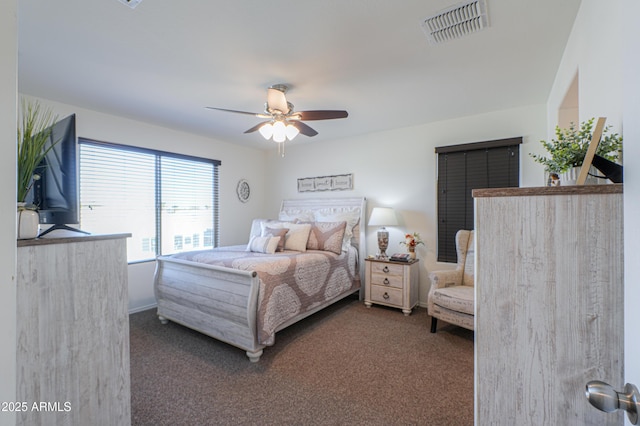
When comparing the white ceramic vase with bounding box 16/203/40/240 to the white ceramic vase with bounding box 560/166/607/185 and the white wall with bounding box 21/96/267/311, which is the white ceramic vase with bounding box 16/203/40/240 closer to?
the white ceramic vase with bounding box 560/166/607/185

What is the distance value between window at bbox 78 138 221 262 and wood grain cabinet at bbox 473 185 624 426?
386cm

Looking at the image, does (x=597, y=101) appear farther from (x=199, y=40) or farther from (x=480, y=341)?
(x=199, y=40)

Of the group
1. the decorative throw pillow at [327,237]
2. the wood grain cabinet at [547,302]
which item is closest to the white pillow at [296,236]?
the decorative throw pillow at [327,237]

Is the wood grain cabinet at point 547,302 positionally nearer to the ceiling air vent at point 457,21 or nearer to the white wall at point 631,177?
the white wall at point 631,177

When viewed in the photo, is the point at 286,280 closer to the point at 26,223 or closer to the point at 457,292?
the point at 457,292

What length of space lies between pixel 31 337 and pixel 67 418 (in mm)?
416

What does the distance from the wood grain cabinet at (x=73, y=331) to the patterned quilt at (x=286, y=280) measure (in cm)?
109

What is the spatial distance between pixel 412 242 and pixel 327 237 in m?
1.12

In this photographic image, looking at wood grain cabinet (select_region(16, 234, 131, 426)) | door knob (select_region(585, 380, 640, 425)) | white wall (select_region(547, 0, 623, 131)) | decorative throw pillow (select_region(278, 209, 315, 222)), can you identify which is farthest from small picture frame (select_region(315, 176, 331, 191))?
door knob (select_region(585, 380, 640, 425))

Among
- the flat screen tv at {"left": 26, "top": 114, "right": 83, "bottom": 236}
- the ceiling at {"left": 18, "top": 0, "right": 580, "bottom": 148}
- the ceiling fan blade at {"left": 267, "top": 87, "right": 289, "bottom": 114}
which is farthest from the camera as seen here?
the ceiling fan blade at {"left": 267, "top": 87, "right": 289, "bottom": 114}

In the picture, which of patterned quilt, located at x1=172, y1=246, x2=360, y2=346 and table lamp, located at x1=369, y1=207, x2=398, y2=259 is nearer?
patterned quilt, located at x1=172, y1=246, x2=360, y2=346

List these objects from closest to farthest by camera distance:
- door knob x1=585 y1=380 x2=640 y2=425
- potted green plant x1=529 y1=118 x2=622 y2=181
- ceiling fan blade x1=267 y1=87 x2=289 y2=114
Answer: door knob x1=585 y1=380 x2=640 y2=425 → potted green plant x1=529 y1=118 x2=622 y2=181 → ceiling fan blade x1=267 y1=87 x2=289 y2=114

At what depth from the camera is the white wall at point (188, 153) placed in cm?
322

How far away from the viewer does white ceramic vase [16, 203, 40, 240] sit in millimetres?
1099
